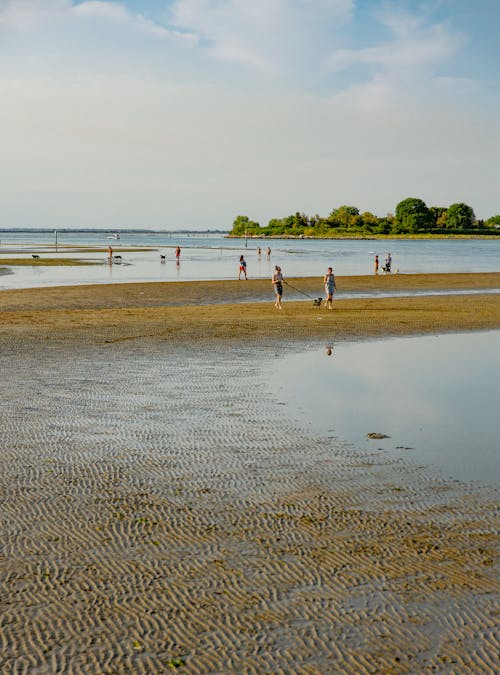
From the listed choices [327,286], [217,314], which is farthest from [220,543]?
[327,286]

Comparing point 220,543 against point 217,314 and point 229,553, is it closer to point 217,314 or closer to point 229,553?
point 229,553

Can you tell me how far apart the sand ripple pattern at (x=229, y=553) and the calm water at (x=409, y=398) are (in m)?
0.86

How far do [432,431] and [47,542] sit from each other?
7.02 meters

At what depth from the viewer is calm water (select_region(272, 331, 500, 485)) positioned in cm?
1145

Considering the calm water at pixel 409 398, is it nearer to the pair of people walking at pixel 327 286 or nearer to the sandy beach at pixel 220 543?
the sandy beach at pixel 220 543

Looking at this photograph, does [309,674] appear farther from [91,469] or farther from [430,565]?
[91,469]

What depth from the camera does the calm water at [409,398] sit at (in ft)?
37.6

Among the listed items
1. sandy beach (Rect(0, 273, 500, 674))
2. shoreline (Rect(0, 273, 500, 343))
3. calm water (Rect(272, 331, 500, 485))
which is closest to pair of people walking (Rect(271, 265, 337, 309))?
shoreline (Rect(0, 273, 500, 343))

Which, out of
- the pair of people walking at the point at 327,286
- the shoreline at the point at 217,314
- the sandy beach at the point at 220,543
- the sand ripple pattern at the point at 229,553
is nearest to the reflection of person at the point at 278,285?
the pair of people walking at the point at 327,286

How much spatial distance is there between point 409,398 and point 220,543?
8264 millimetres

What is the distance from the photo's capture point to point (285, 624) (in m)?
6.10

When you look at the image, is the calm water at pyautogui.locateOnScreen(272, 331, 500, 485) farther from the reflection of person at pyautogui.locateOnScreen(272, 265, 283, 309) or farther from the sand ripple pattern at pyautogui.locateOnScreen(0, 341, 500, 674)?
the reflection of person at pyautogui.locateOnScreen(272, 265, 283, 309)

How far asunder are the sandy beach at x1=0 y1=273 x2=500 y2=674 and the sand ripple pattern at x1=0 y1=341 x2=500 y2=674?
2 centimetres

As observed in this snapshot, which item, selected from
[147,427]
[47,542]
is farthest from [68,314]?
[47,542]
